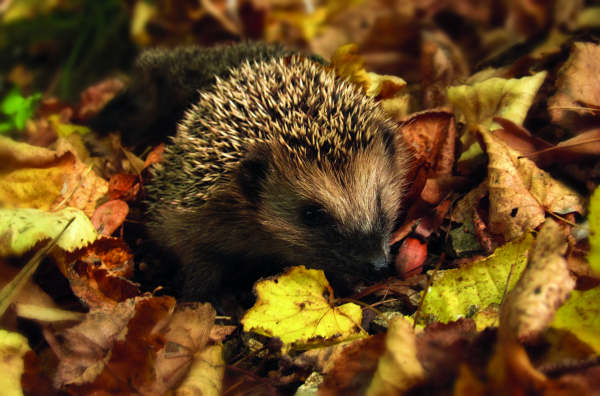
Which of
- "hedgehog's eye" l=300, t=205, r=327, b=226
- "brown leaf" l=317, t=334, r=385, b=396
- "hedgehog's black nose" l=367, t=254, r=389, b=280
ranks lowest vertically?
"hedgehog's black nose" l=367, t=254, r=389, b=280

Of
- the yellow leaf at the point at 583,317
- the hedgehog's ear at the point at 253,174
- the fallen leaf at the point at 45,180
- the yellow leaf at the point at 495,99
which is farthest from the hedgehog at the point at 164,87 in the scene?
the yellow leaf at the point at 583,317

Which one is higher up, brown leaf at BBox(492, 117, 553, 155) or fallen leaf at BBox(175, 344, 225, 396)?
brown leaf at BBox(492, 117, 553, 155)

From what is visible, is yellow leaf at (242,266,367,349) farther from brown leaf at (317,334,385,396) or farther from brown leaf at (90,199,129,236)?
brown leaf at (90,199,129,236)

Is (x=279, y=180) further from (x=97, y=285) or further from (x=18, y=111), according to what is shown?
(x=18, y=111)

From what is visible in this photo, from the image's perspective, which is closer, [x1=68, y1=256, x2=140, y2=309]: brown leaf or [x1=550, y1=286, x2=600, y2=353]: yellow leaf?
[x1=550, y1=286, x2=600, y2=353]: yellow leaf

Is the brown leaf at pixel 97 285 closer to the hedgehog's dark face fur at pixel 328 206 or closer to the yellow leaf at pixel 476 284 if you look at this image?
the hedgehog's dark face fur at pixel 328 206

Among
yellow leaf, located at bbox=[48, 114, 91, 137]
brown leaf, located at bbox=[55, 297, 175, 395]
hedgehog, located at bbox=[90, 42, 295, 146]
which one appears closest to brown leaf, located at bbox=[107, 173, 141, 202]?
hedgehog, located at bbox=[90, 42, 295, 146]
